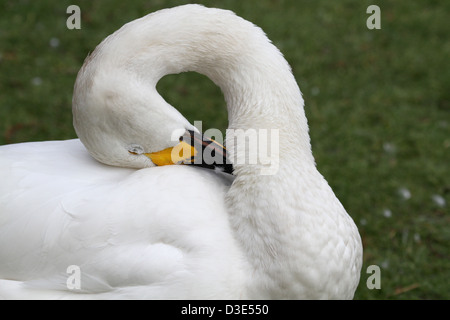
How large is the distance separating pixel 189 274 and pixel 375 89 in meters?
3.66

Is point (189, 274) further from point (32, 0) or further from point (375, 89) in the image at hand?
point (32, 0)

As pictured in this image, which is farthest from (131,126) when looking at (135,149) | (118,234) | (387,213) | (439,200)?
(439,200)

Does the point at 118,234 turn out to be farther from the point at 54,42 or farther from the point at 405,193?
the point at 54,42

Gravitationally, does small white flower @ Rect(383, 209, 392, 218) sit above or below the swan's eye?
below

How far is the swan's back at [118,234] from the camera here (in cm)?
224

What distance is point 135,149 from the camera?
247 centimetres

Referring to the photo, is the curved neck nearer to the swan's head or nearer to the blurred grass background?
the swan's head

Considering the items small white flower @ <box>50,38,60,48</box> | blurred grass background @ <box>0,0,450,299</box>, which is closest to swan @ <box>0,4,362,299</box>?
blurred grass background @ <box>0,0,450,299</box>

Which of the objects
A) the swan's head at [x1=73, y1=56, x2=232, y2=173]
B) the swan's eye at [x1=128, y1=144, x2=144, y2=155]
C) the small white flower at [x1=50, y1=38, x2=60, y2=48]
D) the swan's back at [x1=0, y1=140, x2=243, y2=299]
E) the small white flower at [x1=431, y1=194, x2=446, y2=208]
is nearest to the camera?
the swan's back at [x1=0, y1=140, x2=243, y2=299]

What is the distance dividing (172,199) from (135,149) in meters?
0.28

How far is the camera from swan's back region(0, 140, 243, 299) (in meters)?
2.24

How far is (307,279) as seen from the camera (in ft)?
7.44

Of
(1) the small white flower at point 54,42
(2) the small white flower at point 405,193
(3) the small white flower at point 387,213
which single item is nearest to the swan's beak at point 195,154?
(3) the small white flower at point 387,213

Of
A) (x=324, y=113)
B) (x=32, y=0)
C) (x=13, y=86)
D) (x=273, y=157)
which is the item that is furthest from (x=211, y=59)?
(x=32, y=0)
